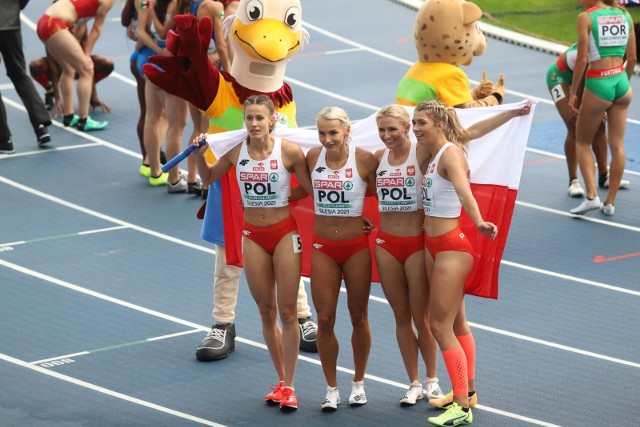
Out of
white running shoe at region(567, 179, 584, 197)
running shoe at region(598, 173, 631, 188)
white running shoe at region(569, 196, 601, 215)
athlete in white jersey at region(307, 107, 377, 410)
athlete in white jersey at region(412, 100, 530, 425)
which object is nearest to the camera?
athlete in white jersey at region(412, 100, 530, 425)

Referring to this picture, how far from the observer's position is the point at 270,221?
7570mm

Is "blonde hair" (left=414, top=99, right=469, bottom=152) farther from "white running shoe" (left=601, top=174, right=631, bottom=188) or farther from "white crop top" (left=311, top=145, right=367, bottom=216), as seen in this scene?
"white running shoe" (left=601, top=174, right=631, bottom=188)

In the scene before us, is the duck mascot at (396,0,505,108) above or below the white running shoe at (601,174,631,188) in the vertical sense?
above

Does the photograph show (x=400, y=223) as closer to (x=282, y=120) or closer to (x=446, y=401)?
(x=446, y=401)

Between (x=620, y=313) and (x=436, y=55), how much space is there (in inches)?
98.7

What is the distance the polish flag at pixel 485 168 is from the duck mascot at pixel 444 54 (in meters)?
0.80

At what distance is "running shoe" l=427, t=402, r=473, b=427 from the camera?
7281mm

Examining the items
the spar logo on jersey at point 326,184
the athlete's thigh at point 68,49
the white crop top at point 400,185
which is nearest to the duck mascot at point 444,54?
the white crop top at point 400,185

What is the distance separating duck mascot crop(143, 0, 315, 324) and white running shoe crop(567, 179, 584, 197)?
14.6ft

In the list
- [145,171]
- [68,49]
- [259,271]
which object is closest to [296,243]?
[259,271]

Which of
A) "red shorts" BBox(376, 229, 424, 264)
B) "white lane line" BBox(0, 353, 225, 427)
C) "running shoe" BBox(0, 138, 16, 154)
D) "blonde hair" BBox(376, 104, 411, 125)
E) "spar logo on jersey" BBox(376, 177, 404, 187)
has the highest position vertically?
"blonde hair" BBox(376, 104, 411, 125)

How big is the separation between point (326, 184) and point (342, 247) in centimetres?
40

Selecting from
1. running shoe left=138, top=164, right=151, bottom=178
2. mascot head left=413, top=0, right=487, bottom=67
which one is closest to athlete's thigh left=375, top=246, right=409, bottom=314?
mascot head left=413, top=0, right=487, bottom=67

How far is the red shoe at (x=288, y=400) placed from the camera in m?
7.66
